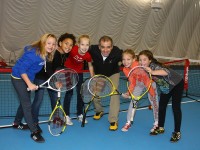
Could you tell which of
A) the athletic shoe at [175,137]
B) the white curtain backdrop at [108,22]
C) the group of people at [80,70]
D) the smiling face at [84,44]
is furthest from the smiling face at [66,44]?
the white curtain backdrop at [108,22]

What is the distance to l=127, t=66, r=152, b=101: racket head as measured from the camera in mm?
3834

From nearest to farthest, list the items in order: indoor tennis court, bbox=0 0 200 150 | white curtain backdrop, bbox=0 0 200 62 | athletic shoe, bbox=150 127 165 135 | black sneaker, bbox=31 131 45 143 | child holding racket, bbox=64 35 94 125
A: black sneaker, bbox=31 131 45 143, indoor tennis court, bbox=0 0 200 150, child holding racket, bbox=64 35 94 125, athletic shoe, bbox=150 127 165 135, white curtain backdrop, bbox=0 0 200 62

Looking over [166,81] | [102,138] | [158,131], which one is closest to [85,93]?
[102,138]

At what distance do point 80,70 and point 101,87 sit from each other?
0.59 m

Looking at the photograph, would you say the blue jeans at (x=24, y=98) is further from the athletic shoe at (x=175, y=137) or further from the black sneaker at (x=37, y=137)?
the athletic shoe at (x=175, y=137)

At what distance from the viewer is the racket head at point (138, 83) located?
3834 mm

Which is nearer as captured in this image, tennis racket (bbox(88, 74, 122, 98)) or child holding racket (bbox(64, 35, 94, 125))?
tennis racket (bbox(88, 74, 122, 98))

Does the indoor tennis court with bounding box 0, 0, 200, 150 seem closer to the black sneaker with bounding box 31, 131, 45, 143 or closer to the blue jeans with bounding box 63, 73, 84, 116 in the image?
the black sneaker with bounding box 31, 131, 45, 143

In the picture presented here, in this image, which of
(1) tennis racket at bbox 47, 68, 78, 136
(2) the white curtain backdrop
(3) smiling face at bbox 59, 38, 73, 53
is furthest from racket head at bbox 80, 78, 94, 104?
(2) the white curtain backdrop

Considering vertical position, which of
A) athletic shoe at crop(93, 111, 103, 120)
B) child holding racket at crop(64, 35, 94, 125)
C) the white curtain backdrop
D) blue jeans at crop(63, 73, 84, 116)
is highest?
the white curtain backdrop

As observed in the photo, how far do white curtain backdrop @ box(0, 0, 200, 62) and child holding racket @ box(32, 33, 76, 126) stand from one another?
530cm

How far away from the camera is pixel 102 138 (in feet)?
13.0

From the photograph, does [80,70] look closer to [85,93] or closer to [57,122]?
[85,93]

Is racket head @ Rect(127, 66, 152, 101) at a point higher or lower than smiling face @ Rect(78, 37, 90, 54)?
lower
